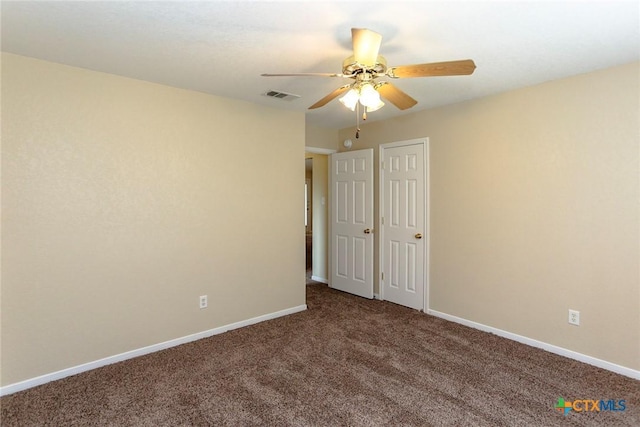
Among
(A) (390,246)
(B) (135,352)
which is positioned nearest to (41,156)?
(B) (135,352)

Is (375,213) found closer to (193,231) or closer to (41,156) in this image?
(193,231)

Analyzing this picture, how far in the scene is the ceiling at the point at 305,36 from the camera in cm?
178

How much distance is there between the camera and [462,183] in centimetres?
354

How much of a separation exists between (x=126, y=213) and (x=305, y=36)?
2.00 metres

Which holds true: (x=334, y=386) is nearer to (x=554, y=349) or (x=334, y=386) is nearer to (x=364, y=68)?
(x=554, y=349)

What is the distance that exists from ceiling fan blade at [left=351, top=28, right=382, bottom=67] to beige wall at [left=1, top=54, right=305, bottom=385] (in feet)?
6.17

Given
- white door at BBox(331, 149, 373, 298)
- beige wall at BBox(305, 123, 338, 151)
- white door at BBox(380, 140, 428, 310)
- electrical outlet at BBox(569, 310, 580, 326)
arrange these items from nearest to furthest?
electrical outlet at BBox(569, 310, 580, 326)
white door at BBox(380, 140, 428, 310)
white door at BBox(331, 149, 373, 298)
beige wall at BBox(305, 123, 338, 151)

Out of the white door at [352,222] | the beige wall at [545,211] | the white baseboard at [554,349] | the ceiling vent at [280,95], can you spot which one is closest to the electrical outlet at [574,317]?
the beige wall at [545,211]

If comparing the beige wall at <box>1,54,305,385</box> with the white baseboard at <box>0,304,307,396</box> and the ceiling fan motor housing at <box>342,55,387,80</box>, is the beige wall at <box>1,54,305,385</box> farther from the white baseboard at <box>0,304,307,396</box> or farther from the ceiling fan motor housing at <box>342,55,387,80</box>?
the ceiling fan motor housing at <box>342,55,387,80</box>

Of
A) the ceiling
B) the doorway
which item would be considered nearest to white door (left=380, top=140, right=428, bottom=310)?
the doorway

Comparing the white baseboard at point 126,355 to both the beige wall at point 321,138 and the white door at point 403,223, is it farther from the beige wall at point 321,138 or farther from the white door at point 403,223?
the beige wall at point 321,138

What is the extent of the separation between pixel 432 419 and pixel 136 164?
2.89 metres

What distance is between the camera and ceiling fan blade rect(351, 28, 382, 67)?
165 centimetres

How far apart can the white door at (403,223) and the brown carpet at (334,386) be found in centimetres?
85
